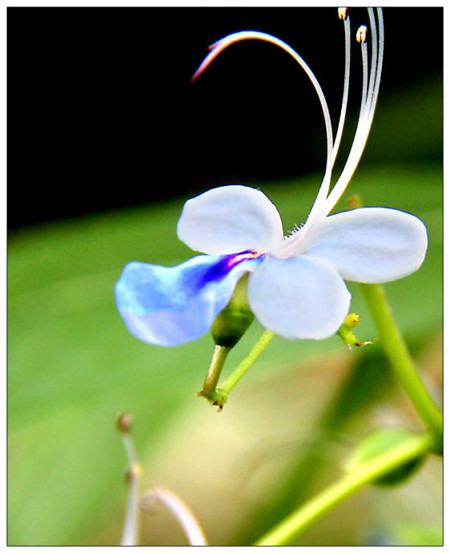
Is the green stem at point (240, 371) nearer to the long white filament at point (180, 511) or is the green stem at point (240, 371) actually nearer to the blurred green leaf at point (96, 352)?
the long white filament at point (180, 511)

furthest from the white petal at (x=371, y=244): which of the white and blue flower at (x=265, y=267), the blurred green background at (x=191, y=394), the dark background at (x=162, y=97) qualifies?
the dark background at (x=162, y=97)

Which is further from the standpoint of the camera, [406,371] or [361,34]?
[406,371]

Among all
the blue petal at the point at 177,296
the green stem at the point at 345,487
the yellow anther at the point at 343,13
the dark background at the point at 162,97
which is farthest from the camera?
the dark background at the point at 162,97

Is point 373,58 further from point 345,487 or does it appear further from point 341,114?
point 345,487

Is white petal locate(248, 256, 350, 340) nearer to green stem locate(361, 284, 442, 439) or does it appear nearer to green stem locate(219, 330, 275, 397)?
green stem locate(219, 330, 275, 397)

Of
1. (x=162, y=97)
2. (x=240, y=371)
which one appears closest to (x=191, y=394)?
(x=162, y=97)

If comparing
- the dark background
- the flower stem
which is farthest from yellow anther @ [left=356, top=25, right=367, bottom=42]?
the dark background

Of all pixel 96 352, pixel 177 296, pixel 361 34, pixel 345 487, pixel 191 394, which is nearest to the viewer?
pixel 177 296
